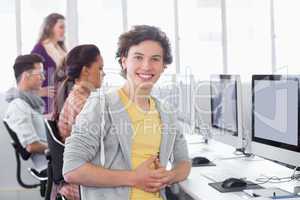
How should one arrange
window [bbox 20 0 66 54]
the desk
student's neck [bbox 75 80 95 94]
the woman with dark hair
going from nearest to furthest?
1. the desk
2. student's neck [bbox 75 80 95 94]
3. the woman with dark hair
4. window [bbox 20 0 66 54]

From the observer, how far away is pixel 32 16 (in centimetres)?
444

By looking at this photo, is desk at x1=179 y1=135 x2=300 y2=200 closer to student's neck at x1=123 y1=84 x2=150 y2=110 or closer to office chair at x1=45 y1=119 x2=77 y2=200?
student's neck at x1=123 y1=84 x2=150 y2=110

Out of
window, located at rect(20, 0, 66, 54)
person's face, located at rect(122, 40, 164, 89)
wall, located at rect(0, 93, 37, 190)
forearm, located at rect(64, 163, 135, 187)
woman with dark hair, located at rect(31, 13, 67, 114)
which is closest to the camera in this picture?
forearm, located at rect(64, 163, 135, 187)

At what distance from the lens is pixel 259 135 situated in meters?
2.31

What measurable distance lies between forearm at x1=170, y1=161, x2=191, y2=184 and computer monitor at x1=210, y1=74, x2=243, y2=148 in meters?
0.76

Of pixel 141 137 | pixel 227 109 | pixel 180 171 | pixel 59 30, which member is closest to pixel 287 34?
pixel 59 30

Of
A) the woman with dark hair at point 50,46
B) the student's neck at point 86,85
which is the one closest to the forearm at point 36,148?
the student's neck at point 86,85

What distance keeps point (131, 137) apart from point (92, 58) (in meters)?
1.05

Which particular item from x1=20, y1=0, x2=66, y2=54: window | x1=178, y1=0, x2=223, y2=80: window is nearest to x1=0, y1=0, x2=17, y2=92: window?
x1=20, y1=0, x2=66, y2=54: window

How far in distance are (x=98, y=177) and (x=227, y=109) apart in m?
1.33

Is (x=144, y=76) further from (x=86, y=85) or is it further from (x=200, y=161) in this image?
(x=200, y=161)

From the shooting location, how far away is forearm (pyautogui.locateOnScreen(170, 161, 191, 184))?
182cm

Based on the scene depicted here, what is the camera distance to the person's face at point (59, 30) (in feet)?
13.5

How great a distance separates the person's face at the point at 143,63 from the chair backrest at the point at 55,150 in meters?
0.82
